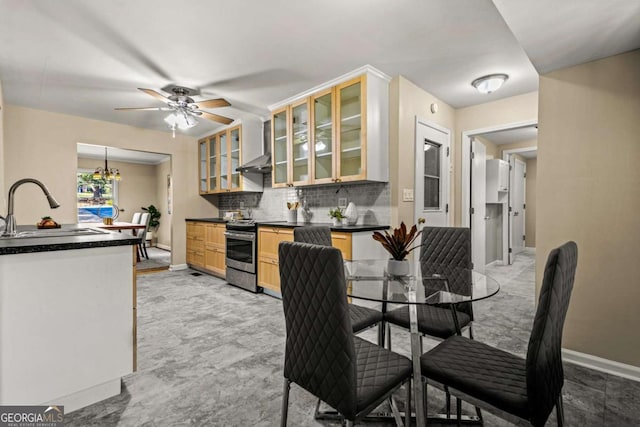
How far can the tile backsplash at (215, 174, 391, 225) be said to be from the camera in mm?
3369

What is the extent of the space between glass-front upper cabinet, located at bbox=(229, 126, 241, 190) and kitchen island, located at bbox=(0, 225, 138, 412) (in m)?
3.18

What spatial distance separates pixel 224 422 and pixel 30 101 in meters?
4.64

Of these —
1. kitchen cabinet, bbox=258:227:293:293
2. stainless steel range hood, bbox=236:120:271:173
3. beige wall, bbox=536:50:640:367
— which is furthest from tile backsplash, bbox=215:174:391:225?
beige wall, bbox=536:50:640:367

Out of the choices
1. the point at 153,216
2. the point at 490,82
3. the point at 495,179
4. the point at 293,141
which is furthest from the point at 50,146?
the point at 495,179

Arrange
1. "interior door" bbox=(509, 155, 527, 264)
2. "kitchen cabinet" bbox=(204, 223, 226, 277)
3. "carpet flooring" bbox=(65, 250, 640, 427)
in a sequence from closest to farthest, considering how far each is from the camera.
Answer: "carpet flooring" bbox=(65, 250, 640, 427) < "kitchen cabinet" bbox=(204, 223, 226, 277) < "interior door" bbox=(509, 155, 527, 264)

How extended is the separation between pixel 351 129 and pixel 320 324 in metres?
2.53

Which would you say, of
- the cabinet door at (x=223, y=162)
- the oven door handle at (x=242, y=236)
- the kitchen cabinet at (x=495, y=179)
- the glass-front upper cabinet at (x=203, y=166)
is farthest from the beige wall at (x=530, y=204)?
the glass-front upper cabinet at (x=203, y=166)

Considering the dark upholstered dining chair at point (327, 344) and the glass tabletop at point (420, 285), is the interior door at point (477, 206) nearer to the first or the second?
the glass tabletop at point (420, 285)

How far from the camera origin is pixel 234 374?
6.70 feet

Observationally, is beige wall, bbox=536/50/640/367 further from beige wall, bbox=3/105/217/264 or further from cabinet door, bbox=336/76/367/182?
beige wall, bbox=3/105/217/264

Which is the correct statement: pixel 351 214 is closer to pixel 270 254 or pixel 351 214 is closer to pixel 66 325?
pixel 270 254

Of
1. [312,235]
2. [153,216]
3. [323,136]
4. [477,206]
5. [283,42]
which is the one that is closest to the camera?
[312,235]

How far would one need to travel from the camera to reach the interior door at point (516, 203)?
631 centimetres

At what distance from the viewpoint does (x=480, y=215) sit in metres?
4.39
